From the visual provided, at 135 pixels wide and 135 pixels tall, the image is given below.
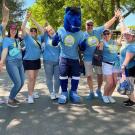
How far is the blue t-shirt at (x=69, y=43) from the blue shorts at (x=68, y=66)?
9 centimetres

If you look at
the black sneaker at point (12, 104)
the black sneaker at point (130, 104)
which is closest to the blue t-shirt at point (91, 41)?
the black sneaker at point (130, 104)

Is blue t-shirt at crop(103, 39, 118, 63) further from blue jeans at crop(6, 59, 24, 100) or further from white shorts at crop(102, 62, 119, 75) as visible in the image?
blue jeans at crop(6, 59, 24, 100)

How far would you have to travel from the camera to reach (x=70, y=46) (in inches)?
363

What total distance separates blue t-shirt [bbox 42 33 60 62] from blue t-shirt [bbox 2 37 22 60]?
2.71 ft

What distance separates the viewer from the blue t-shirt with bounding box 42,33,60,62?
30.9ft

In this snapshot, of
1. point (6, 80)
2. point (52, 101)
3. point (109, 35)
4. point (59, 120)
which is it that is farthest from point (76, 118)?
point (6, 80)

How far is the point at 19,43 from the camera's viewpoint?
9023 mm

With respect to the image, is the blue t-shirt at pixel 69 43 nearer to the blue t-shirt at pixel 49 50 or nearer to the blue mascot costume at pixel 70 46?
the blue mascot costume at pixel 70 46

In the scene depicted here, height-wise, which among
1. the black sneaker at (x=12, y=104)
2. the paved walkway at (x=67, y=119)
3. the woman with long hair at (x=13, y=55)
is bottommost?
the paved walkway at (x=67, y=119)

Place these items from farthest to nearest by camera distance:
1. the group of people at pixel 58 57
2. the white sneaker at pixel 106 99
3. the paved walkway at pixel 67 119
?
the white sneaker at pixel 106 99 → the group of people at pixel 58 57 → the paved walkway at pixel 67 119

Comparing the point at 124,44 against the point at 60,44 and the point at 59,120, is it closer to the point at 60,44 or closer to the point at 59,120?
the point at 60,44

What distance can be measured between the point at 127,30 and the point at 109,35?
82 centimetres

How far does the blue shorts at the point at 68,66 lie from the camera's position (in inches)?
366

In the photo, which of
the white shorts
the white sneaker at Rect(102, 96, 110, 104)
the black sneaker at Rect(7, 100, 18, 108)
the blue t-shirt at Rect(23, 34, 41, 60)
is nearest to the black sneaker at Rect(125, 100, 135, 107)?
the white sneaker at Rect(102, 96, 110, 104)
